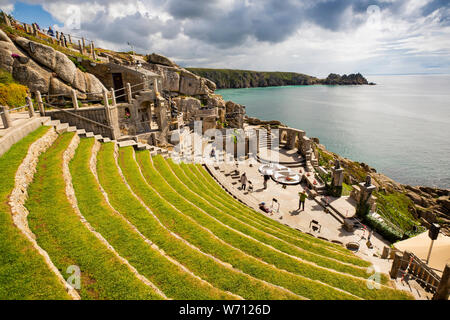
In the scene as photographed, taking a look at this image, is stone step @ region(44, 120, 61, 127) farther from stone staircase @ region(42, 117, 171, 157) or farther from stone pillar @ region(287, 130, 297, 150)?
stone pillar @ region(287, 130, 297, 150)

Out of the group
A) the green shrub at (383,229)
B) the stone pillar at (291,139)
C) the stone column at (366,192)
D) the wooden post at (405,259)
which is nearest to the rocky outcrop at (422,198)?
the stone pillar at (291,139)

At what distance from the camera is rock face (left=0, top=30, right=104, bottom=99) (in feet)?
64.5

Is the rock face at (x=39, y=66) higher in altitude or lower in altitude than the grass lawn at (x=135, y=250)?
higher

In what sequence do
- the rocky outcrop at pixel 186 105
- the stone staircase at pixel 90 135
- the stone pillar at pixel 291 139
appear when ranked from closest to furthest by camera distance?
1. the stone staircase at pixel 90 135
2. the stone pillar at pixel 291 139
3. the rocky outcrop at pixel 186 105

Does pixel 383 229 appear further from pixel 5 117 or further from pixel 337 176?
pixel 5 117

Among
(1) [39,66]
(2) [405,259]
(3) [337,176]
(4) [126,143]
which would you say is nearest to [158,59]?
(1) [39,66]

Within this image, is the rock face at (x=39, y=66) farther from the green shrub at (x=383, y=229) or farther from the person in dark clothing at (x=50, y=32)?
the green shrub at (x=383, y=229)

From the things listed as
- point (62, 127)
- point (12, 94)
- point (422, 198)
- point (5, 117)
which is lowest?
point (422, 198)

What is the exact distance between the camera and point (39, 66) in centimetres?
2098

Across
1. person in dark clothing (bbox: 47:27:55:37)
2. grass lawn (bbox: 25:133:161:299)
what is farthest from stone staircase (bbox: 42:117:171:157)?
person in dark clothing (bbox: 47:27:55:37)

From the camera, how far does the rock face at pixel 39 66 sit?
19.7m

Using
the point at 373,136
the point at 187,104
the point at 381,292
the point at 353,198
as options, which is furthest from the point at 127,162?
the point at 373,136

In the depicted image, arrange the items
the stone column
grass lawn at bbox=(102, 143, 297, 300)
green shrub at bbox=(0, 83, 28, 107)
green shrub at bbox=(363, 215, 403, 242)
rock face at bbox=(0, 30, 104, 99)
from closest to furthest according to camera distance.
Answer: grass lawn at bbox=(102, 143, 297, 300) < green shrub at bbox=(363, 215, 403, 242) < the stone column < green shrub at bbox=(0, 83, 28, 107) < rock face at bbox=(0, 30, 104, 99)

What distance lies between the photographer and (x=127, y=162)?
Result: 52.1ft
